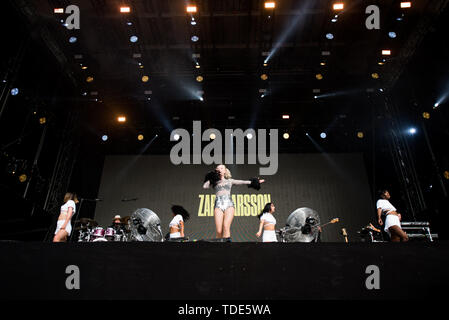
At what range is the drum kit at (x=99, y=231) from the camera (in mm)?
6656

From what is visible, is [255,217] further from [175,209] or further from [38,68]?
[38,68]

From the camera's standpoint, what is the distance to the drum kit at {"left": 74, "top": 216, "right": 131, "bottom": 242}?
21.8 ft

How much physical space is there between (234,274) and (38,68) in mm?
7821

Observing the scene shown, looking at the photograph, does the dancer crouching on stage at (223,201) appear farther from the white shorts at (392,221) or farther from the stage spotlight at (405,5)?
the stage spotlight at (405,5)

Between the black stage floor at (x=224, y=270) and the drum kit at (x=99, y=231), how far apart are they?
4.41 m

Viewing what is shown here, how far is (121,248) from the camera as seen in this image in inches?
92.5

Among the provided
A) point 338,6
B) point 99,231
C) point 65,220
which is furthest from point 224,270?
point 338,6

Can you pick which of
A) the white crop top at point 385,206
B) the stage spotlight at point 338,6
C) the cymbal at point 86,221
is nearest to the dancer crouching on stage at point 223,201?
the white crop top at point 385,206

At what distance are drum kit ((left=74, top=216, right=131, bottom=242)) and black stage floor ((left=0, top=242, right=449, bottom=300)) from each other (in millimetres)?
4408

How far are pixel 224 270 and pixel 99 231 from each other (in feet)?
17.0

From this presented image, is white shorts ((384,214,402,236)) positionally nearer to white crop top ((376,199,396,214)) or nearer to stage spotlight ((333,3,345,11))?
white crop top ((376,199,396,214))

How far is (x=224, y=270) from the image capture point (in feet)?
7.53
